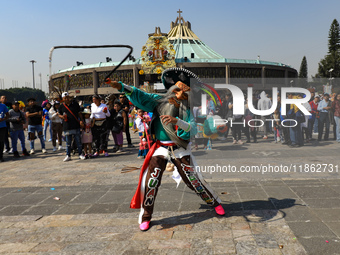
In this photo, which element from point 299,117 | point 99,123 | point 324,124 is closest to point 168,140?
point 299,117

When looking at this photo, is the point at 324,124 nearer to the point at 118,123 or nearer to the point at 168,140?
the point at 118,123

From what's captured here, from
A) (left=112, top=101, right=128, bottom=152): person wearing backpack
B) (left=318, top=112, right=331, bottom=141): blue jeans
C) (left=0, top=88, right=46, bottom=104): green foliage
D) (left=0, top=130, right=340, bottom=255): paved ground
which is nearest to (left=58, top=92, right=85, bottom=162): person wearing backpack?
(left=112, top=101, right=128, bottom=152): person wearing backpack

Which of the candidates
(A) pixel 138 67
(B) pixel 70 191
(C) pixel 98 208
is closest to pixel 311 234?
(C) pixel 98 208

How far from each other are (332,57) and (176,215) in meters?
59.1

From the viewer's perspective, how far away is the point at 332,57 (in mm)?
54219

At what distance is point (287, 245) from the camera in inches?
118

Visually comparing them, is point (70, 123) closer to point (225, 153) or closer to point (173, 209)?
point (225, 153)

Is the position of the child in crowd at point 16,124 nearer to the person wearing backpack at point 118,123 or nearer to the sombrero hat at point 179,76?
the person wearing backpack at point 118,123

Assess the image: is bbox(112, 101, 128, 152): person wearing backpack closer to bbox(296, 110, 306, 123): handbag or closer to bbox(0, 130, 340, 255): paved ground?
bbox(0, 130, 340, 255): paved ground

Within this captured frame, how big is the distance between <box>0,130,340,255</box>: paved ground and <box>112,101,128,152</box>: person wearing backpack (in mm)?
3025

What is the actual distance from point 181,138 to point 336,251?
1943 millimetres

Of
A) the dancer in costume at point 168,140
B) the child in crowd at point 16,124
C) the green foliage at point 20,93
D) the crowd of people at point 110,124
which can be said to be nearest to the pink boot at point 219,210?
the dancer in costume at point 168,140

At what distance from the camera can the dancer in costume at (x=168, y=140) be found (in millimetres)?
3752

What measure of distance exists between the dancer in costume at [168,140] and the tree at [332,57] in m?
55.6
